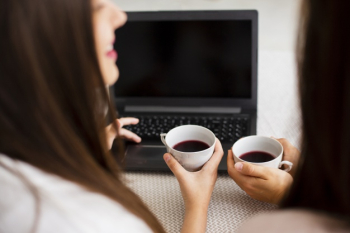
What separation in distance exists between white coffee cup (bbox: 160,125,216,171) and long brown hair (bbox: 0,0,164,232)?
0.60ft

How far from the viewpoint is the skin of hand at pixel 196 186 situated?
2.05 feet

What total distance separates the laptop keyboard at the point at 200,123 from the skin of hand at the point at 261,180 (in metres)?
0.16

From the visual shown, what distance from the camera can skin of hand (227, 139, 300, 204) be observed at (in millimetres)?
623

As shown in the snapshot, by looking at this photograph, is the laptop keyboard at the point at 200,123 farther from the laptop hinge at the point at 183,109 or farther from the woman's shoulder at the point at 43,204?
the woman's shoulder at the point at 43,204

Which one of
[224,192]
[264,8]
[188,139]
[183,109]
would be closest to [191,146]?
[188,139]

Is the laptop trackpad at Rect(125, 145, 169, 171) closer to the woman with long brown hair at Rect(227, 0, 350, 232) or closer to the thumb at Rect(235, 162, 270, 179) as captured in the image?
the thumb at Rect(235, 162, 270, 179)

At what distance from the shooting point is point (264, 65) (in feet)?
3.57

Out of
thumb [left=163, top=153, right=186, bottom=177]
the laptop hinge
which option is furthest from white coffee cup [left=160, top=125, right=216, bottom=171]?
the laptop hinge

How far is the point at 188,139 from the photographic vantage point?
0.70 metres

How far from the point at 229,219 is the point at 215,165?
10cm

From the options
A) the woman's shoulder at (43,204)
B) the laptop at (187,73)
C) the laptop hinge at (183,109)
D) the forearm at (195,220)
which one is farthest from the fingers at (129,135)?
the woman's shoulder at (43,204)

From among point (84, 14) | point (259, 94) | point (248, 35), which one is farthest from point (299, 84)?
point (259, 94)

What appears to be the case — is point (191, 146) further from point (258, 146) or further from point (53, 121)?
point (53, 121)

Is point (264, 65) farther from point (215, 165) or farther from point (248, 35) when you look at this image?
point (215, 165)
